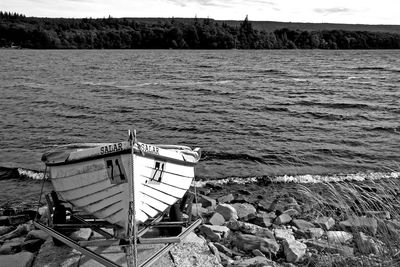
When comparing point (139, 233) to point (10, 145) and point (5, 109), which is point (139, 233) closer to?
point (10, 145)

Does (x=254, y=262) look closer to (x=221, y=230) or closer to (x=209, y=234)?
(x=209, y=234)

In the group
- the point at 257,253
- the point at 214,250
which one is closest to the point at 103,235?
the point at 214,250

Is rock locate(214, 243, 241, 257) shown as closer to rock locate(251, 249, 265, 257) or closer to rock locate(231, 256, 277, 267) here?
rock locate(251, 249, 265, 257)

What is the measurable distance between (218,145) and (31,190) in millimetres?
8455

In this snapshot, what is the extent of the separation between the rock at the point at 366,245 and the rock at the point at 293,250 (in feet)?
2.80

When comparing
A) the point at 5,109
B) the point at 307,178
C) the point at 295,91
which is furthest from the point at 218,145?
the point at 295,91

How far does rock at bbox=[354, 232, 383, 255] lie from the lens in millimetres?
6792

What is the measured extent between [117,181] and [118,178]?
1.9 inches

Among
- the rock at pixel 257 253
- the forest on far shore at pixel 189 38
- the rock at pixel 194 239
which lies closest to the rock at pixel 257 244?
the rock at pixel 257 253

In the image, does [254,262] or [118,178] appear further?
[254,262]

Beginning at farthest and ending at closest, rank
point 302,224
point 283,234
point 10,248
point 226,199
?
point 226,199, point 302,224, point 283,234, point 10,248

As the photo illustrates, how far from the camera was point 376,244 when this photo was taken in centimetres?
699

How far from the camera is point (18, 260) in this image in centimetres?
650

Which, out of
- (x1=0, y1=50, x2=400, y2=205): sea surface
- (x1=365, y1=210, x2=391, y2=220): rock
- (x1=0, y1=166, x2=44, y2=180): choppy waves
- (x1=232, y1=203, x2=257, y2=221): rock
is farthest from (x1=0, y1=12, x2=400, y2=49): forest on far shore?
(x1=365, y1=210, x2=391, y2=220): rock
